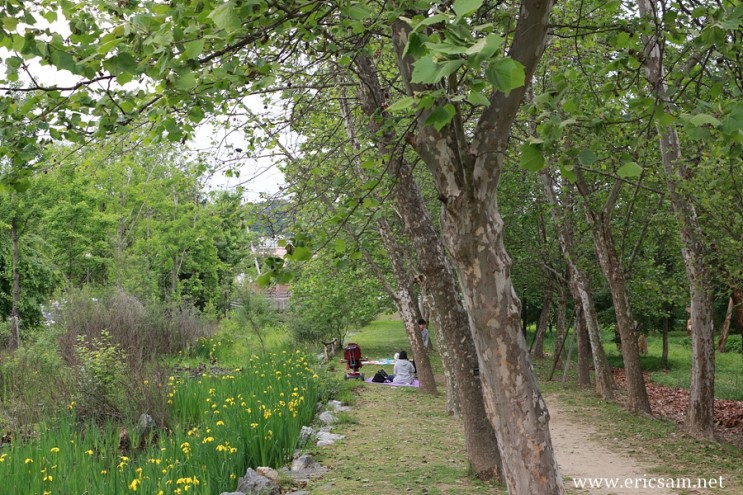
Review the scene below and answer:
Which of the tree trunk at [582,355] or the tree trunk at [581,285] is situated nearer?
the tree trunk at [581,285]

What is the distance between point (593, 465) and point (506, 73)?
23.9 feet

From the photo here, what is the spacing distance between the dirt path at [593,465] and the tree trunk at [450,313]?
89 centimetres

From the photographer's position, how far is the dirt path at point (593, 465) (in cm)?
695

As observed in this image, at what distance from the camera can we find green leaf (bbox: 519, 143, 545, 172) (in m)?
2.76

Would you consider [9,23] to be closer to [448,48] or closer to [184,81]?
[184,81]

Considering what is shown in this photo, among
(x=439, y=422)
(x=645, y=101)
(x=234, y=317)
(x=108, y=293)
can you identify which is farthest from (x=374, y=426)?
(x=234, y=317)

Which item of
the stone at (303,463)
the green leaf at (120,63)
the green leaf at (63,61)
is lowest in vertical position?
the stone at (303,463)

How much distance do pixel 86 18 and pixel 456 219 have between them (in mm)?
2223

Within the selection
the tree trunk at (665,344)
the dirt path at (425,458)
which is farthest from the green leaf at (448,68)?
the tree trunk at (665,344)

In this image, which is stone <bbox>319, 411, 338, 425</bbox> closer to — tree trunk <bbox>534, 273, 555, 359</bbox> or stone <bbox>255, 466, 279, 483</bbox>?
stone <bbox>255, 466, 279, 483</bbox>

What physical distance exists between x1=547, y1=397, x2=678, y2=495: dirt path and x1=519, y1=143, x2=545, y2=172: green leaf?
192 inches

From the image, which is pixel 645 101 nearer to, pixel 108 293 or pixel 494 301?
pixel 494 301

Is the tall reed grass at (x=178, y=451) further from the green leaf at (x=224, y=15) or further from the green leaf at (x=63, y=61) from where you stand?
the green leaf at (x=224, y=15)

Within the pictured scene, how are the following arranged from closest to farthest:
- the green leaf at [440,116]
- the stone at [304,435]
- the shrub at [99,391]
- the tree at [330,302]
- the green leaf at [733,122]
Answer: the green leaf at [440,116] < the green leaf at [733,122] < the stone at [304,435] < the shrub at [99,391] < the tree at [330,302]
